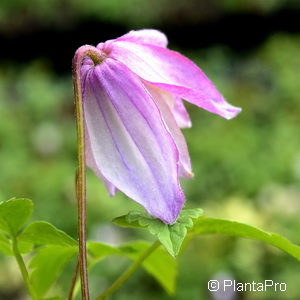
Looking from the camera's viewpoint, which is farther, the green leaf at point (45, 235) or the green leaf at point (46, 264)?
the green leaf at point (46, 264)

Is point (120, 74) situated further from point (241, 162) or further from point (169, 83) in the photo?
point (241, 162)

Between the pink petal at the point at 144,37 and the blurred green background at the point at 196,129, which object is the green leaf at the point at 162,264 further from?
the blurred green background at the point at 196,129

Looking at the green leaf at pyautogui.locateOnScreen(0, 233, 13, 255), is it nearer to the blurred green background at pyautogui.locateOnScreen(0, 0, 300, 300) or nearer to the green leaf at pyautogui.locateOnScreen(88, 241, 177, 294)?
the green leaf at pyautogui.locateOnScreen(88, 241, 177, 294)

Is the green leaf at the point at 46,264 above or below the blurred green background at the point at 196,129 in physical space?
above
